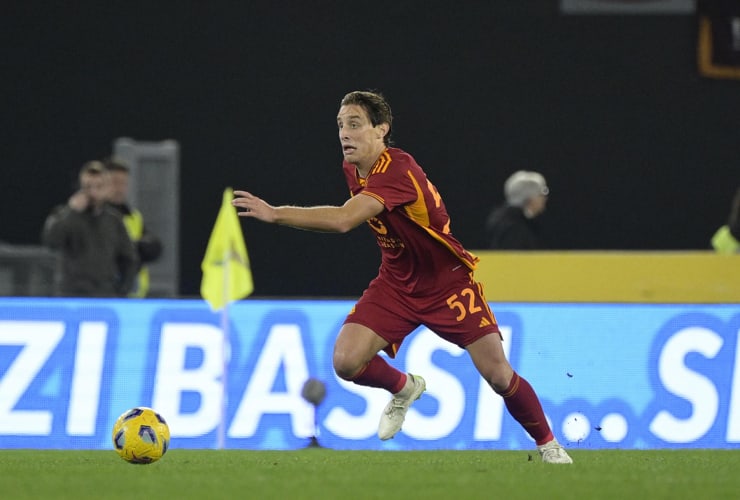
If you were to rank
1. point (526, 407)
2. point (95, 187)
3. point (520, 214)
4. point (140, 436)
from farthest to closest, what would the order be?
point (520, 214) → point (95, 187) → point (526, 407) → point (140, 436)

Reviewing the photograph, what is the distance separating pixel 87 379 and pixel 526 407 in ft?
12.0

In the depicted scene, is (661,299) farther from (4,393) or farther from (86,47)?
(86,47)

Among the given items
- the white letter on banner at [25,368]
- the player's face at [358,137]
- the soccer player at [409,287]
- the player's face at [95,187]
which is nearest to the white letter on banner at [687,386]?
the soccer player at [409,287]

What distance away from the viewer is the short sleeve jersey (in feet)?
26.2

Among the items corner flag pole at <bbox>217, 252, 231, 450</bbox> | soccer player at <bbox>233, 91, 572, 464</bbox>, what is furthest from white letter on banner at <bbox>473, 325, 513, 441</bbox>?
soccer player at <bbox>233, 91, 572, 464</bbox>

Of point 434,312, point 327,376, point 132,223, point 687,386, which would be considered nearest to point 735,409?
point 687,386

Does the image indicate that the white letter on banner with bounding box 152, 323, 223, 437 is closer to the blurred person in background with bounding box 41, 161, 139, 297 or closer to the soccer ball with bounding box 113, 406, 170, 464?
the blurred person in background with bounding box 41, 161, 139, 297

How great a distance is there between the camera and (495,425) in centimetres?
1060

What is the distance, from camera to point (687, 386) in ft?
34.6

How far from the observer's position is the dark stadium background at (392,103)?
1664cm

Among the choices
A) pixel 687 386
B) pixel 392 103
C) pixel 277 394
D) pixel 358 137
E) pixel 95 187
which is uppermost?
pixel 358 137

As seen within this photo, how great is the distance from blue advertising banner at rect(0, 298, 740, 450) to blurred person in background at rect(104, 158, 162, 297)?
153 centimetres

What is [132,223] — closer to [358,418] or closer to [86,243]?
[86,243]

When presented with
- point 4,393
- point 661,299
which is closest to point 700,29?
point 661,299
